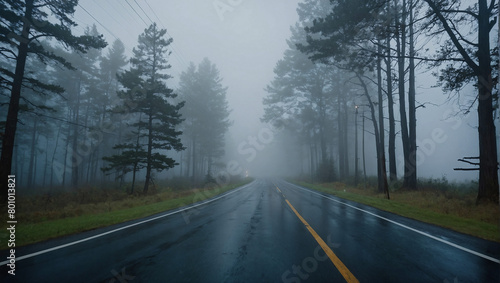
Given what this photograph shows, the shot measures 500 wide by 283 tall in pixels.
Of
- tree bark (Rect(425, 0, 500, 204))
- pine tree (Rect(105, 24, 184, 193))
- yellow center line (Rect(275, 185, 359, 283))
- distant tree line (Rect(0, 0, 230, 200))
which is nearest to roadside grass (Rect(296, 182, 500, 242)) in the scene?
tree bark (Rect(425, 0, 500, 204))

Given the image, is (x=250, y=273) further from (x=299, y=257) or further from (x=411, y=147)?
(x=411, y=147)

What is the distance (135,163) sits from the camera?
17.6 meters

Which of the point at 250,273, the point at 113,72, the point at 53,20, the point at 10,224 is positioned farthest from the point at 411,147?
the point at 113,72

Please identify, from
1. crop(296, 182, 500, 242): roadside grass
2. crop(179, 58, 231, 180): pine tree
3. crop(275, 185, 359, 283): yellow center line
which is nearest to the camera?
crop(275, 185, 359, 283): yellow center line

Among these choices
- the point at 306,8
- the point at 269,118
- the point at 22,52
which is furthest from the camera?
the point at 269,118

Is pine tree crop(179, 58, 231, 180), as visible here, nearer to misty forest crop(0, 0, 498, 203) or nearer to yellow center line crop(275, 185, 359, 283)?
misty forest crop(0, 0, 498, 203)

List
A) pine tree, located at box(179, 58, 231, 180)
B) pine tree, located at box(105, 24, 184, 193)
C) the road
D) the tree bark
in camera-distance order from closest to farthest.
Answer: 1. the road
2. the tree bark
3. pine tree, located at box(105, 24, 184, 193)
4. pine tree, located at box(179, 58, 231, 180)

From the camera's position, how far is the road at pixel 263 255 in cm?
341

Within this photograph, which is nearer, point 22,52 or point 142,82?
point 22,52

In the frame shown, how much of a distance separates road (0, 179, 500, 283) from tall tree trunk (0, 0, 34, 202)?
7.91 meters

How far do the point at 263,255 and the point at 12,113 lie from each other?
1390cm

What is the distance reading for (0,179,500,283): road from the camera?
11.2 feet

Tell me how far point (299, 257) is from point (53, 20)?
16.8 m

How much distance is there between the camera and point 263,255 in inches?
168
